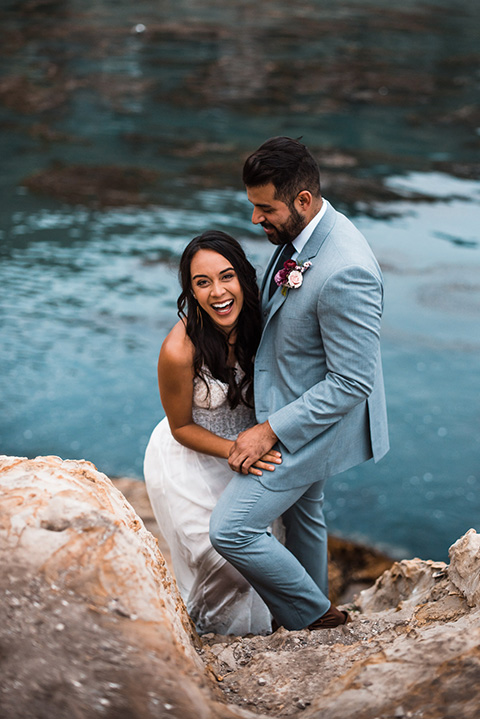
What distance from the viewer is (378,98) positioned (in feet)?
64.4

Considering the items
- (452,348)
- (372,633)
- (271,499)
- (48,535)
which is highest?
(48,535)

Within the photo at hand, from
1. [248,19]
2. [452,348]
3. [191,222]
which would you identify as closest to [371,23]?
[248,19]

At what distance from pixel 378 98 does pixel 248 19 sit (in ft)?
32.4

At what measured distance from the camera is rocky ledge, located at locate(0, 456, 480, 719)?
173cm

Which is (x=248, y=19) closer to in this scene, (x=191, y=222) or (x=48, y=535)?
(x=191, y=222)

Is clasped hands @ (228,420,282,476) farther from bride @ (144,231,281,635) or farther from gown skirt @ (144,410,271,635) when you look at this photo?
gown skirt @ (144,410,271,635)

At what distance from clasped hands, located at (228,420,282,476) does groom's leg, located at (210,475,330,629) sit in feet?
0.16

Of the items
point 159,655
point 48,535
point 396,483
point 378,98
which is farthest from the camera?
point 378,98

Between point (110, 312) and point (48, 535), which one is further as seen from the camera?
point (110, 312)

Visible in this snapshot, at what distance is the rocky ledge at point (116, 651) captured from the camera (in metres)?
1.73

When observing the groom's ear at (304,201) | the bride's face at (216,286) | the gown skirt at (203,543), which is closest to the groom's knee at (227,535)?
the gown skirt at (203,543)

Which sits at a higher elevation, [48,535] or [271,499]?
[48,535]

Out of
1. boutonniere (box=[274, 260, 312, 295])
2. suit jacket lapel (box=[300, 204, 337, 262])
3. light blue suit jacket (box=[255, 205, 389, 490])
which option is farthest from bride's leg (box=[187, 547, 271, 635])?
suit jacket lapel (box=[300, 204, 337, 262])

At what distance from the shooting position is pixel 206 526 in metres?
3.43
